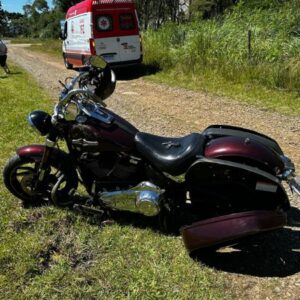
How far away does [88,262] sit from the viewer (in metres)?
3.69

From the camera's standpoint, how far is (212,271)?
11.6ft

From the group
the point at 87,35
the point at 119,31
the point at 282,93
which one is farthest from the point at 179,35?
the point at 282,93

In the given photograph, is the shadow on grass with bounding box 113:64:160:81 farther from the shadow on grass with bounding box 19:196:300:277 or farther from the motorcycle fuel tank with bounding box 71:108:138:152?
the shadow on grass with bounding box 19:196:300:277

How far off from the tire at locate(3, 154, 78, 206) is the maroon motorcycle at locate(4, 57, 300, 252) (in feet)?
0.03

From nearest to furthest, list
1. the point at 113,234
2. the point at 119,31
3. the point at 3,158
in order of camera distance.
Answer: the point at 113,234
the point at 3,158
the point at 119,31

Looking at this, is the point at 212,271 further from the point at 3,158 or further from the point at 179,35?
the point at 179,35

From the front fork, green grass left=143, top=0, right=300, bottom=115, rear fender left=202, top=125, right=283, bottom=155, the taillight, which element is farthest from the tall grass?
the front fork

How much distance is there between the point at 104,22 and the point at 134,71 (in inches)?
81.0

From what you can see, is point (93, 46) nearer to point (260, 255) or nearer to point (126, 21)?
point (126, 21)

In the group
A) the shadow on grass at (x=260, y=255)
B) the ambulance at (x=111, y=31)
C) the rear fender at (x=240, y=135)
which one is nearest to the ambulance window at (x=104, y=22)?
the ambulance at (x=111, y=31)

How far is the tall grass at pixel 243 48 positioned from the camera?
410 inches

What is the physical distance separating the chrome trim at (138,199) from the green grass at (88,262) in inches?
11.6

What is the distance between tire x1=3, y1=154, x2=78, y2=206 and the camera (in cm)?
437

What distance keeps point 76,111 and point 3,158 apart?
2732 mm
